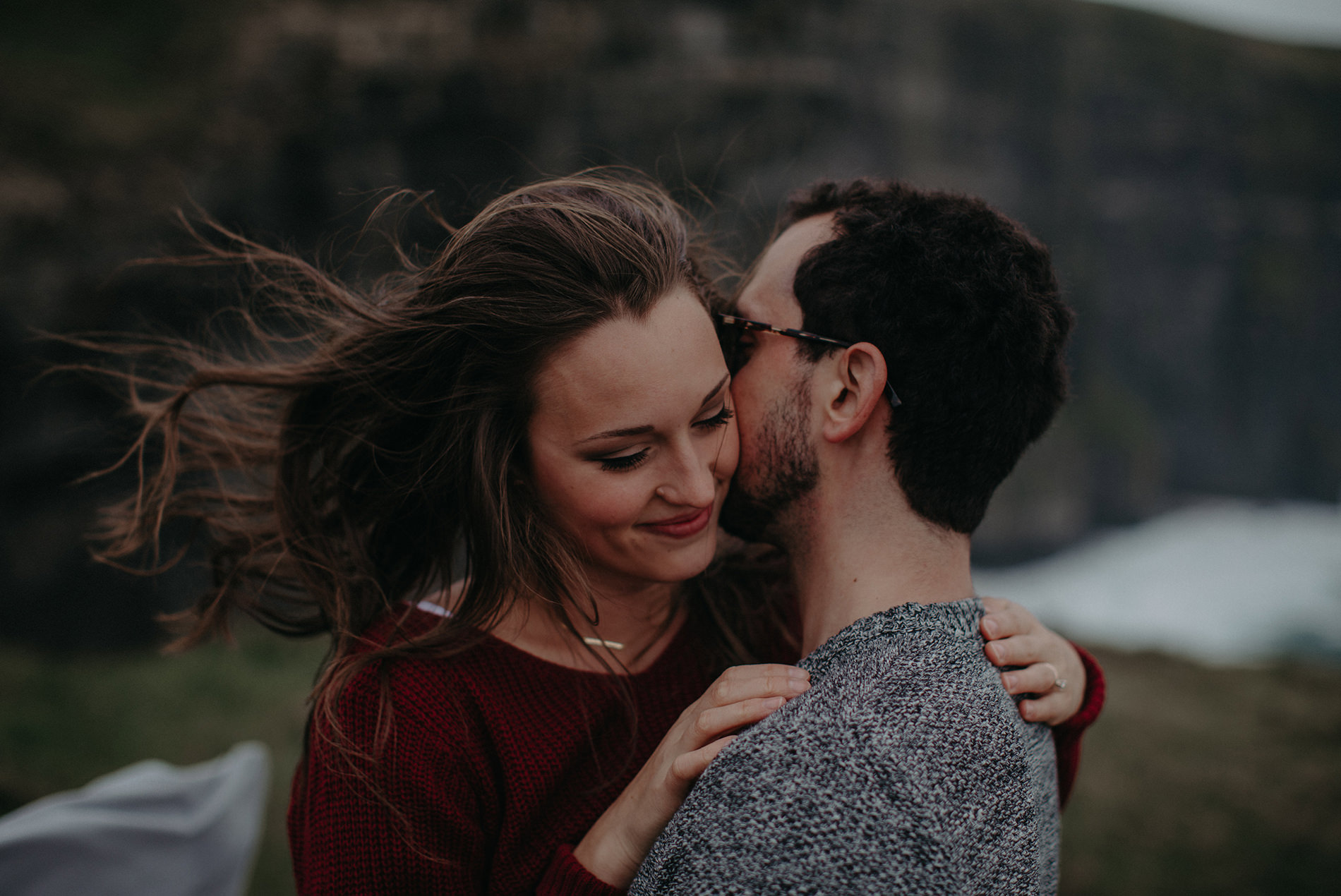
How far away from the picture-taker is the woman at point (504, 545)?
2.00 meters

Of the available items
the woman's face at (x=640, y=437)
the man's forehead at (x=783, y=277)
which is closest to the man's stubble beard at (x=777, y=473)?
the woman's face at (x=640, y=437)

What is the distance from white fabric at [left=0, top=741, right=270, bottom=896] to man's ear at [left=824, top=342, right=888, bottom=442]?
3296 mm

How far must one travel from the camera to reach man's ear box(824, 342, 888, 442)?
2135mm

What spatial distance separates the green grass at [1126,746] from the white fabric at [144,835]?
1842 millimetres

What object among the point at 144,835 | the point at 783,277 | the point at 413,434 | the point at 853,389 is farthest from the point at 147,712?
the point at 853,389

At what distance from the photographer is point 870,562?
214 cm

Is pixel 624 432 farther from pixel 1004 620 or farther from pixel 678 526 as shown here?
pixel 1004 620

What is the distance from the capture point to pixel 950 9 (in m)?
35.5

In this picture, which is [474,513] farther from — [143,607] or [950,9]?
[950,9]

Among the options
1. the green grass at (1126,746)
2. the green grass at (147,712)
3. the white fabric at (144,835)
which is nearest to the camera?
the white fabric at (144,835)

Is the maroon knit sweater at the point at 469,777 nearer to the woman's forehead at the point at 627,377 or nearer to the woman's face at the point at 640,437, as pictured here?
the woman's face at the point at 640,437

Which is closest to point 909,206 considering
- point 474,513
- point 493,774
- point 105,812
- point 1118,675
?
point 474,513

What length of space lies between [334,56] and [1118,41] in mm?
45740

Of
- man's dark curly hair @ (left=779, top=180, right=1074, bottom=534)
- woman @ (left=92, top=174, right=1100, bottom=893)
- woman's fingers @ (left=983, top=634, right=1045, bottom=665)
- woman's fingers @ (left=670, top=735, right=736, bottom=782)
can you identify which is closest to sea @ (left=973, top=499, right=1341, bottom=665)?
woman's fingers @ (left=983, top=634, right=1045, bottom=665)
